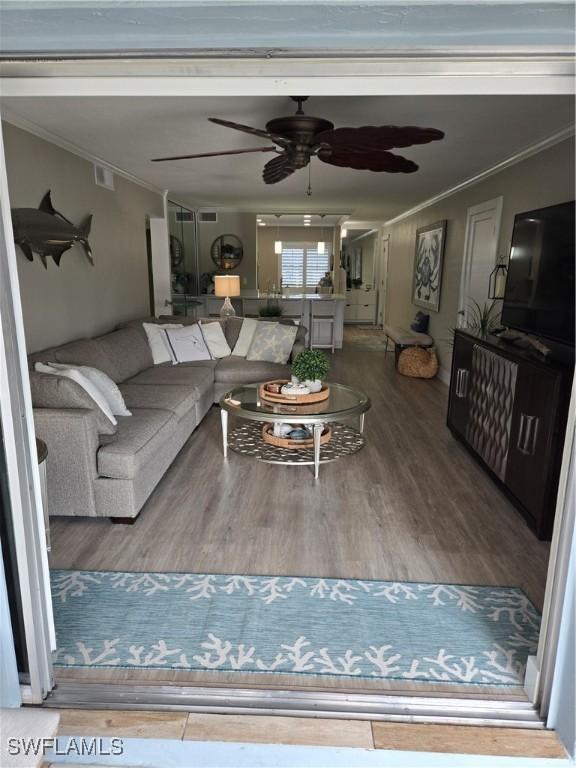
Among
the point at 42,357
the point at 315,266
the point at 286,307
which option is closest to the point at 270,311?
the point at 286,307

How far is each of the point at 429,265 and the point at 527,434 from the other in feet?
15.8

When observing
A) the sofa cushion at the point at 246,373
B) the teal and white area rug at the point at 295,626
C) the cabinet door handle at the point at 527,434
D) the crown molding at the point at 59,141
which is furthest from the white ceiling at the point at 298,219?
the teal and white area rug at the point at 295,626

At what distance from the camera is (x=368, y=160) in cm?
347

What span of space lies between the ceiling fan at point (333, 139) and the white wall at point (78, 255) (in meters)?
1.55

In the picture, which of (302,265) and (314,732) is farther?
(302,265)

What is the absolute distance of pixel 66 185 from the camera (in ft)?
13.8

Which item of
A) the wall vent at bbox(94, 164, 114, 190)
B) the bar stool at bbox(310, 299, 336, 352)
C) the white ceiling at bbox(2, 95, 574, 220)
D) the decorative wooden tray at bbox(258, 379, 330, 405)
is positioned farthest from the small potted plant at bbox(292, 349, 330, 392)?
the bar stool at bbox(310, 299, 336, 352)

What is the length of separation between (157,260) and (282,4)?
5.71m

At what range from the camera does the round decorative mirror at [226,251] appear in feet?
30.3

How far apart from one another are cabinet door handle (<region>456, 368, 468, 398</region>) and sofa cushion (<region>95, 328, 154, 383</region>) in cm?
276

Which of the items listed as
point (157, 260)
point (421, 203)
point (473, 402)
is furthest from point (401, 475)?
point (421, 203)

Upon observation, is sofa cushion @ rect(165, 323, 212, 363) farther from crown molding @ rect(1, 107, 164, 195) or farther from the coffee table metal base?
crown molding @ rect(1, 107, 164, 195)

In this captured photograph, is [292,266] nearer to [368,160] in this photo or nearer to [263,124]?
[263,124]

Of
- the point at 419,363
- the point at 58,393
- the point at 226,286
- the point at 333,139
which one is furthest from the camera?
the point at 419,363
